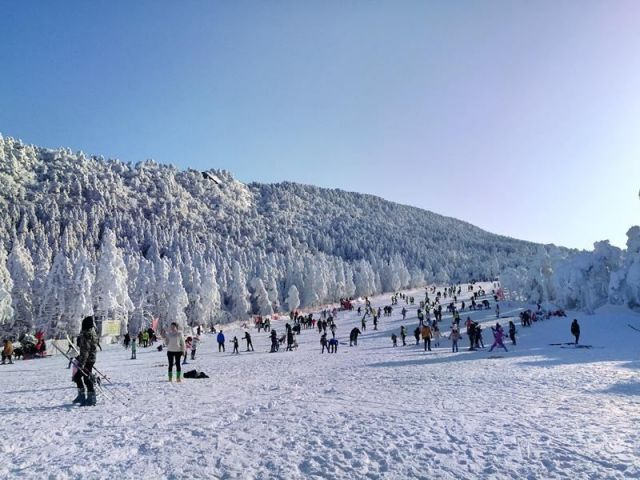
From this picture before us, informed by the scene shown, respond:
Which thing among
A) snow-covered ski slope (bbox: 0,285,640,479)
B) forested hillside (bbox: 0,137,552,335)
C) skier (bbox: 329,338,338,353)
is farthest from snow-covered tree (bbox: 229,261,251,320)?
snow-covered ski slope (bbox: 0,285,640,479)

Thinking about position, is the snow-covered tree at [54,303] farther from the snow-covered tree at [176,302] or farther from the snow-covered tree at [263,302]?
the snow-covered tree at [263,302]

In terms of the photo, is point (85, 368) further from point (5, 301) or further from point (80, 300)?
point (5, 301)

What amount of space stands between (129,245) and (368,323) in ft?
425

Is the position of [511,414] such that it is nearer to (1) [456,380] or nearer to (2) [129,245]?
(1) [456,380]

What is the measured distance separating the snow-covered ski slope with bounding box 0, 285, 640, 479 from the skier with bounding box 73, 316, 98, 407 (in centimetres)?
28

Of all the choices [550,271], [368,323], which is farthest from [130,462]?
[550,271]

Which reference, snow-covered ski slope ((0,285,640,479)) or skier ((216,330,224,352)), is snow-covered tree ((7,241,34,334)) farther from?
snow-covered ski slope ((0,285,640,479))

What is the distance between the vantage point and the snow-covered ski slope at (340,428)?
17.1ft

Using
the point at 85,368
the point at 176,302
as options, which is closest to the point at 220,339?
the point at 85,368

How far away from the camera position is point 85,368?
888cm

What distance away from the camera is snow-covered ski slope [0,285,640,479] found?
522cm

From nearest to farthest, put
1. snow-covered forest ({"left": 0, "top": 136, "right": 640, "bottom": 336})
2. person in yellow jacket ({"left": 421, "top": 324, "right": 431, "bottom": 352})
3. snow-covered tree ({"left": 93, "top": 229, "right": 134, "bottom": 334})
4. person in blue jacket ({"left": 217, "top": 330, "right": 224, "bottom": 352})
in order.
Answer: person in yellow jacket ({"left": 421, "top": 324, "right": 431, "bottom": 352}) → person in blue jacket ({"left": 217, "top": 330, "right": 224, "bottom": 352}) → snow-covered forest ({"left": 0, "top": 136, "right": 640, "bottom": 336}) → snow-covered tree ({"left": 93, "top": 229, "right": 134, "bottom": 334})

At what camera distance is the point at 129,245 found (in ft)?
504

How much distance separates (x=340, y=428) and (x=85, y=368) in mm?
5516
